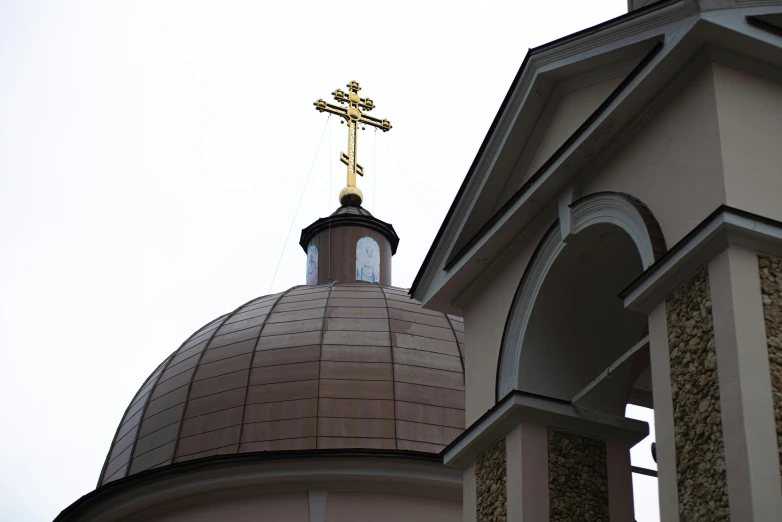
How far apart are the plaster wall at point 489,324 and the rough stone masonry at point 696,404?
237 centimetres

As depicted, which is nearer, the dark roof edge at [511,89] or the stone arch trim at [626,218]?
the stone arch trim at [626,218]

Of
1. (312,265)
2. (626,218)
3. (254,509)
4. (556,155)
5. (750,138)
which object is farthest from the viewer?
(312,265)

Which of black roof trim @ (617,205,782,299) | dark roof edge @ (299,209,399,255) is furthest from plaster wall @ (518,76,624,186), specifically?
dark roof edge @ (299,209,399,255)

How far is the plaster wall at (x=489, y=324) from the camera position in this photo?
1088 cm

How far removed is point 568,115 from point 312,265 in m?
13.0

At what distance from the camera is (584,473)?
10.0 metres

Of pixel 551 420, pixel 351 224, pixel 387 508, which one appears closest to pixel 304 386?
pixel 387 508

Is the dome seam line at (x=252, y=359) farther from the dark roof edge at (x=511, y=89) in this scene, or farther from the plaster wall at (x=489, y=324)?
the plaster wall at (x=489, y=324)

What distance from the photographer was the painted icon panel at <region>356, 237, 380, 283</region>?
22.8 metres

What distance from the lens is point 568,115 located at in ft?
35.0

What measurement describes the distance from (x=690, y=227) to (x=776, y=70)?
4.10ft

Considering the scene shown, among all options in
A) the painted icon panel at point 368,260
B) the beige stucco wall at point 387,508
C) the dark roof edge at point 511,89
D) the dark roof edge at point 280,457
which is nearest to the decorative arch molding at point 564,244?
the dark roof edge at point 511,89

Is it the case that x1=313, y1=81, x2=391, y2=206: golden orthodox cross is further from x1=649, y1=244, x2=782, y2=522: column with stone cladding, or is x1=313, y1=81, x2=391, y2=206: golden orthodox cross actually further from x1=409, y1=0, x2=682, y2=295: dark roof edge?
x1=649, y1=244, x2=782, y2=522: column with stone cladding

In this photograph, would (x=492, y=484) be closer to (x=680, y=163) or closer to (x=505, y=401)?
(x=505, y=401)
